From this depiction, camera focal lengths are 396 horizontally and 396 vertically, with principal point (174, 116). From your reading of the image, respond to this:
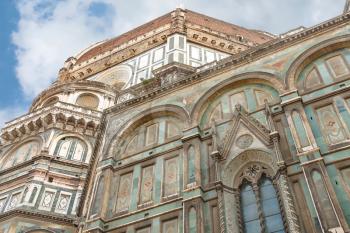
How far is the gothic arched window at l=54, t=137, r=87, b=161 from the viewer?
23.0 m

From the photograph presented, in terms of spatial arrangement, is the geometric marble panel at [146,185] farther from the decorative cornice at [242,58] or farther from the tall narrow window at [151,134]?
the decorative cornice at [242,58]

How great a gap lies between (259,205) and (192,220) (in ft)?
6.18

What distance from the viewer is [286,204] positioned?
9.93 meters

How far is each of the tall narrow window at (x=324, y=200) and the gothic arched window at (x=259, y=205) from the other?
117cm

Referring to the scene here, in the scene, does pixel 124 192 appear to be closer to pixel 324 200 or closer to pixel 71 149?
pixel 324 200

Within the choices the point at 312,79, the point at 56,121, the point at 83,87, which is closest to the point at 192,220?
the point at 312,79

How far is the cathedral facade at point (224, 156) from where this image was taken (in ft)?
34.2

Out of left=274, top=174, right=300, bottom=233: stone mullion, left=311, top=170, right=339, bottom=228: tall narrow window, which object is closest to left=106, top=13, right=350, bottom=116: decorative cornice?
left=274, top=174, right=300, bottom=233: stone mullion

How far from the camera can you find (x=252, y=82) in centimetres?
1438

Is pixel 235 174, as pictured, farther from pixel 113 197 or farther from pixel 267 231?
pixel 113 197

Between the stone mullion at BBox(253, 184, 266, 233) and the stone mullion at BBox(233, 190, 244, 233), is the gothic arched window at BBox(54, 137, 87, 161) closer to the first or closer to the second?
the stone mullion at BBox(233, 190, 244, 233)

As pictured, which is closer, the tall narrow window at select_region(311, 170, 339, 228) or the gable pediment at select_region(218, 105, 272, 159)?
the tall narrow window at select_region(311, 170, 339, 228)

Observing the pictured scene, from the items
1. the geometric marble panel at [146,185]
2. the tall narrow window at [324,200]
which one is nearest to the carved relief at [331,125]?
the tall narrow window at [324,200]

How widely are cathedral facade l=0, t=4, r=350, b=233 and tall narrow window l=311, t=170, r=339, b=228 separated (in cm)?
3
